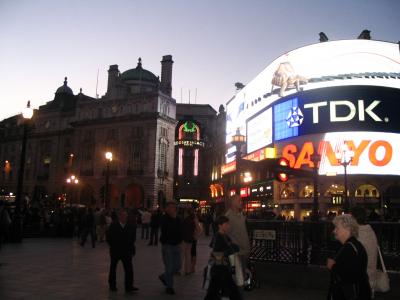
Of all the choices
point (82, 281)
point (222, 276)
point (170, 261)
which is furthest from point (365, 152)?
point (222, 276)

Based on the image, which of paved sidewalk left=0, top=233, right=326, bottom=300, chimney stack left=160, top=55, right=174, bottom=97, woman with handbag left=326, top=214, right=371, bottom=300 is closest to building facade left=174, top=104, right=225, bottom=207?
chimney stack left=160, top=55, right=174, bottom=97

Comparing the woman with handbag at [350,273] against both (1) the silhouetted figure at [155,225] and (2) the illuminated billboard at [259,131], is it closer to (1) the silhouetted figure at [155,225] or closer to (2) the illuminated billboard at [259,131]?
(1) the silhouetted figure at [155,225]

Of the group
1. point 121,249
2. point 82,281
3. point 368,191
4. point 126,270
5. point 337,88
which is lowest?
point 82,281

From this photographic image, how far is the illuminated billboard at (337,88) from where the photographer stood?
38188mm

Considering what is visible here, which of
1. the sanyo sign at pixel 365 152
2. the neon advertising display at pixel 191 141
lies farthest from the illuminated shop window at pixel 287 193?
the neon advertising display at pixel 191 141

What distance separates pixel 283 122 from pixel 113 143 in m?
40.4

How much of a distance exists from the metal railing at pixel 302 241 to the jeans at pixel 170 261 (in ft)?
7.81

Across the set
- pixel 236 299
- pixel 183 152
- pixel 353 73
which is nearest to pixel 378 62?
pixel 353 73

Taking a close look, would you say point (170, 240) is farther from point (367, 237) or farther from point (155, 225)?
point (155, 225)

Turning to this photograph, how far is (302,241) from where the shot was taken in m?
11.4

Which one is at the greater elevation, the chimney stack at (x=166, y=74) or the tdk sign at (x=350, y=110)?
the chimney stack at (x=166, y=74)

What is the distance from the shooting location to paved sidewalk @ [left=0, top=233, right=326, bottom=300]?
9789 millimetres

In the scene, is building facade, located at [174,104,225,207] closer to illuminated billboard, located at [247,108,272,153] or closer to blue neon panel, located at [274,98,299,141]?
illuminated billboard, located at [247,108,272,153]

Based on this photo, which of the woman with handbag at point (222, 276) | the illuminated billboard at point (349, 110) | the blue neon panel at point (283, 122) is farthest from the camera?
the blue neon panel at point (283, 122)
